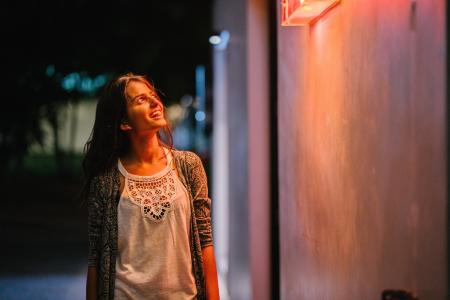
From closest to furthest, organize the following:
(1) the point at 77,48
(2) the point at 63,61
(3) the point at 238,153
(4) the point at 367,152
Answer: (4) the point at 367,152, (3) the point at 238,153, (2) the point at 63,61, (1) the point at 77,48

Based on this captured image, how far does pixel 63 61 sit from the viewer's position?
23.1 meters

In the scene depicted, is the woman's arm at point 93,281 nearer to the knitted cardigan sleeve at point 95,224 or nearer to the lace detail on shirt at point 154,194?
the knitted cardigan sleeve at point 95,224

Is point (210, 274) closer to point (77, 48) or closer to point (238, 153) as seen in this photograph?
point (238, 153)

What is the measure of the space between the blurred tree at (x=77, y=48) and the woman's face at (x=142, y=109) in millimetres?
16528

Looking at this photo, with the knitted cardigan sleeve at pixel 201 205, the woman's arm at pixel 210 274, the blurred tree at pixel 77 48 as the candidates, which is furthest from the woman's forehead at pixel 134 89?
the blurred tree at pixel 77 48

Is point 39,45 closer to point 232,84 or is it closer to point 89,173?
point 232,84

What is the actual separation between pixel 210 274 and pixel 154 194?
469mm

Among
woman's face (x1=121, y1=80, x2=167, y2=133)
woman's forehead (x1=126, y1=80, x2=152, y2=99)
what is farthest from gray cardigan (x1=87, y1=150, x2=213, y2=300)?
woman's forehead (x1=126, y1=80, x2=152, y2=99)

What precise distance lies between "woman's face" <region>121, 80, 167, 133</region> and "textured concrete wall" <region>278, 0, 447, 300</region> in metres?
0.80

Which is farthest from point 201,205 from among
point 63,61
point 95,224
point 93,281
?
point 63,61

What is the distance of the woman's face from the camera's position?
3164 millimetres

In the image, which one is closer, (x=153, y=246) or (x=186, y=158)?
(x=153, y=246)

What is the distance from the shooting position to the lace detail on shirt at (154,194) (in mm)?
3016

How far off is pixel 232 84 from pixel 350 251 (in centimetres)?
433
